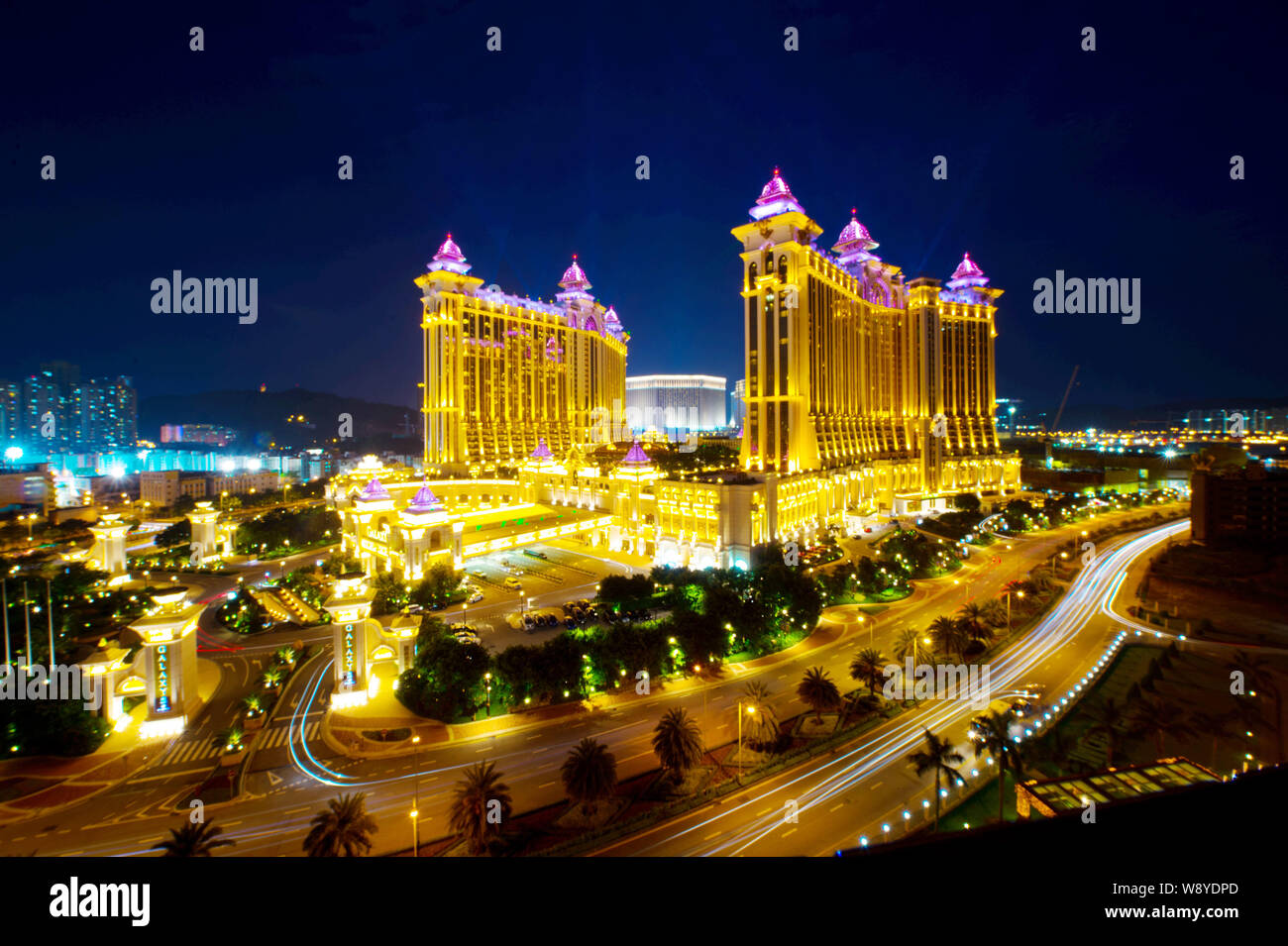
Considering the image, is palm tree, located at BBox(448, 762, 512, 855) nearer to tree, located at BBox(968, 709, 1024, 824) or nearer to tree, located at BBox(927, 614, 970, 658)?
tree, located at BBox(968, 709, 1024, 824)

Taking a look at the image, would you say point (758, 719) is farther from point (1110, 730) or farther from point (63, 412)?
point (63, 412)

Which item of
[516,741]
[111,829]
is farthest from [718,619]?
[111,829]

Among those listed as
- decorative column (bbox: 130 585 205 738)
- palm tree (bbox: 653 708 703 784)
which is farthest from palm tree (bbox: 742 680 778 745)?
decorative column (bbox: 130 585 205 738)

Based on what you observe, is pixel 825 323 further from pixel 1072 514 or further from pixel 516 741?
pixel 516 741

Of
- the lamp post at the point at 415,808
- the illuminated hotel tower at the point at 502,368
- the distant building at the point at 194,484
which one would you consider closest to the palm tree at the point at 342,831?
the lamp post at the point at 415,808

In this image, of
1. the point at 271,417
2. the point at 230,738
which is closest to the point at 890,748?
the point at 230,738
